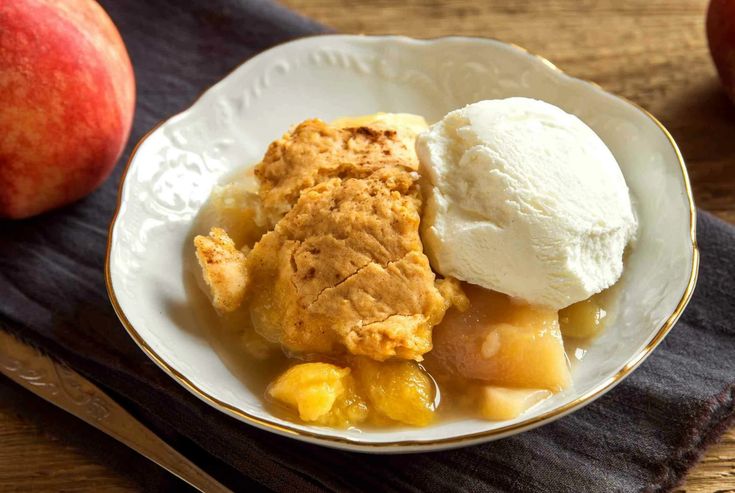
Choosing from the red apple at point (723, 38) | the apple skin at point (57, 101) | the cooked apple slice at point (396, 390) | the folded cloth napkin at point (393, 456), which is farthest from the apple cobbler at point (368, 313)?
the red apple at point (723, 38)

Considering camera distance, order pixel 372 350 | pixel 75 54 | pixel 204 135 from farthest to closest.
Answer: pixel 204 135 < pixel 75 54 < pixel 372 350

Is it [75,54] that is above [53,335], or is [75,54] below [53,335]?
above

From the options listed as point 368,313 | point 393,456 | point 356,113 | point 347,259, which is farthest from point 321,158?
point 393,456

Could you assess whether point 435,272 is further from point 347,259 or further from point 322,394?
point 322,394

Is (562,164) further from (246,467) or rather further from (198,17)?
(198,17)

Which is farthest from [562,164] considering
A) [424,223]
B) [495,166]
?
[424,223]

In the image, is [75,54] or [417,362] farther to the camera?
[75,54]

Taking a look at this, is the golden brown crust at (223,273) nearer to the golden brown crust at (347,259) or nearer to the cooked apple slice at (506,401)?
the golden brown crust at (347,259)

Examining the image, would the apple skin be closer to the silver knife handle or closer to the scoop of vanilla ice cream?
the silver knife handle
